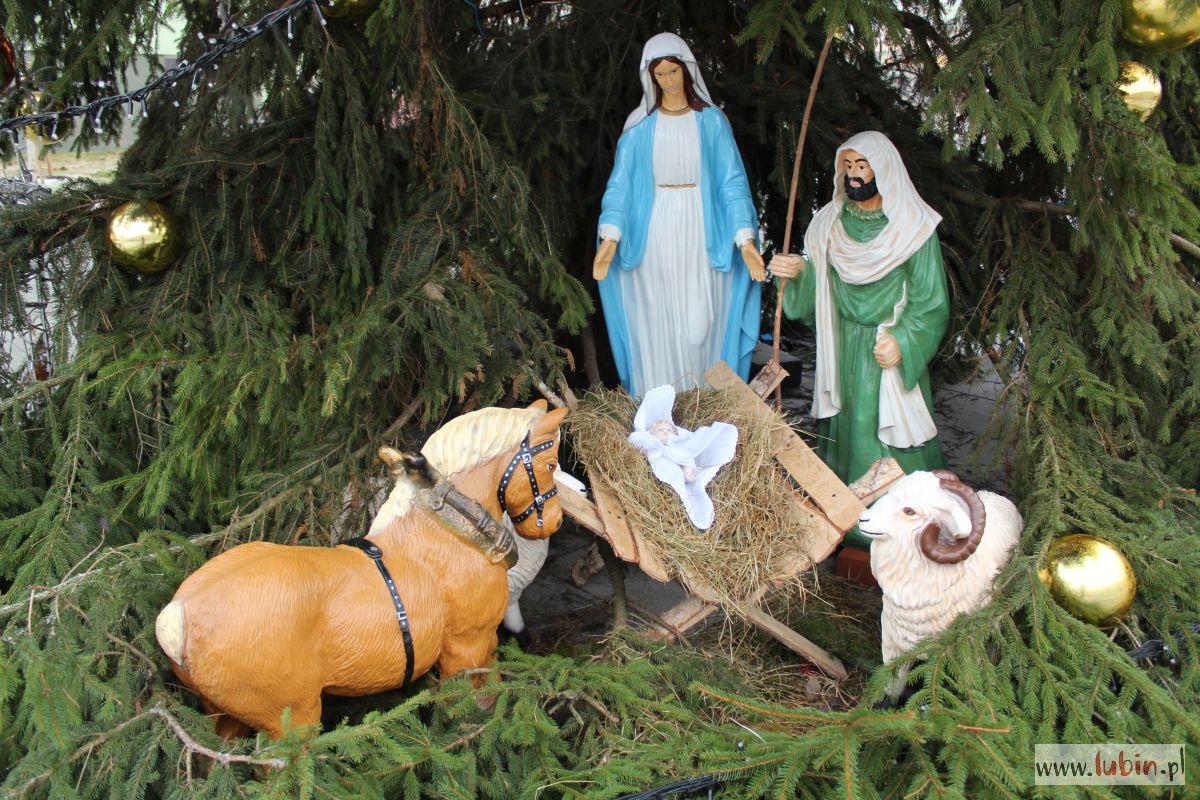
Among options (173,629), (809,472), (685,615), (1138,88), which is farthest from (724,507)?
(1138,88)

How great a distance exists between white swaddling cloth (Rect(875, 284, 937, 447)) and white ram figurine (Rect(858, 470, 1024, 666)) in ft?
2.87

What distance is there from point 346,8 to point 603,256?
133 cm

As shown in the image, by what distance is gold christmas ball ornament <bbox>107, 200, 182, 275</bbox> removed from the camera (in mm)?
3826

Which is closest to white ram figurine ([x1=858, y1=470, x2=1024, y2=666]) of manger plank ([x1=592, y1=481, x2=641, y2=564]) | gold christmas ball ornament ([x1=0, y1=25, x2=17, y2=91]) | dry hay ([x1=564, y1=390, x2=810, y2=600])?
dry hay ([x1=564, y1=390, x2=810, y2=600])

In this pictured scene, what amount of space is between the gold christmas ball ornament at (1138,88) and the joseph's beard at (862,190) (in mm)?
880

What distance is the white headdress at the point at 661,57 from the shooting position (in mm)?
3977

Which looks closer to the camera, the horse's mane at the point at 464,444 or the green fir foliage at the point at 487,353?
the green fir foliage at the point at 487,353

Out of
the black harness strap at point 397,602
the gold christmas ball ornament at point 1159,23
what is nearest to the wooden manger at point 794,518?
the black harness strap at point 397,602

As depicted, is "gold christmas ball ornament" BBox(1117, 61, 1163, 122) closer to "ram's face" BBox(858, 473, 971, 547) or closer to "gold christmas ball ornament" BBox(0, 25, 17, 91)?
"ram's face" BBox(858, 473, 971, 547)

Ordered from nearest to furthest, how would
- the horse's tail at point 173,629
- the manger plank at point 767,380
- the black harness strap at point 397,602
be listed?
the horse's tail at point 173,629 → the black harness strap at point 397,602 → the manger plank at point 767,380

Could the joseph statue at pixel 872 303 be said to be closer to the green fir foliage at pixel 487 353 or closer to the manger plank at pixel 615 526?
the green fir foliage at pixel 487 353

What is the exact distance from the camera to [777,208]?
5520mm

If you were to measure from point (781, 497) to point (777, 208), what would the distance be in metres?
2.40

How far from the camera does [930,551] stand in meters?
3.08
